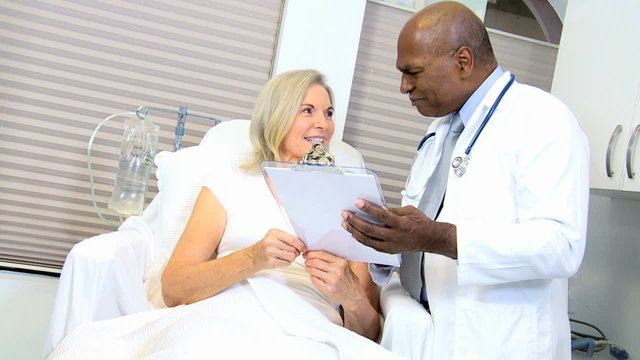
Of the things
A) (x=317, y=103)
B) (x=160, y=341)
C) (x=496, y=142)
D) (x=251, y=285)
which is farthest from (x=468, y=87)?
(x=160, y=341)

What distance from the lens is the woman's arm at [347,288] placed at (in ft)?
4.99

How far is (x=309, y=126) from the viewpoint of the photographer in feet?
6.27

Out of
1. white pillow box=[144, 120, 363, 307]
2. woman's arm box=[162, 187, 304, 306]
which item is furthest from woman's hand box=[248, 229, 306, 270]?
white pillow box=[144, 120, 363, 307]

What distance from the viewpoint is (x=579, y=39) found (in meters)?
2.31

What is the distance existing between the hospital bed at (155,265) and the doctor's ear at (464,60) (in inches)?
23.6

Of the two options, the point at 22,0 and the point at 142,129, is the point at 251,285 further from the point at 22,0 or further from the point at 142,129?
the point at 22,0

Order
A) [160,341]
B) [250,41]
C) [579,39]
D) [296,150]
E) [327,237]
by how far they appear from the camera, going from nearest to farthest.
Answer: [160,341], [327,237], [296,150], [579,39], [250,41]

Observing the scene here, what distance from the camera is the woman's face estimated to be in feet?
6.26

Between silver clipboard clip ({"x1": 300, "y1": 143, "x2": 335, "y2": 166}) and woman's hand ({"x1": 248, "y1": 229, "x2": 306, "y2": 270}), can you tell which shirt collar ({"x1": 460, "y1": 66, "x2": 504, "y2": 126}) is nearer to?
silver clipboard clip ({"x1": 300, "y1": 143, "x2": 335, "y2": 166})

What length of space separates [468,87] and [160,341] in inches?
40.4

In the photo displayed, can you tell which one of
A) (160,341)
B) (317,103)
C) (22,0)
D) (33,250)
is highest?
(22,0)

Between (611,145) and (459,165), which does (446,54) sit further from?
(611,145)

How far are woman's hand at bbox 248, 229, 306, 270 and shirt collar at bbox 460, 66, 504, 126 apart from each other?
59 cm

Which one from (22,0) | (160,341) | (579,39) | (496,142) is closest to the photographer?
(160,341)
